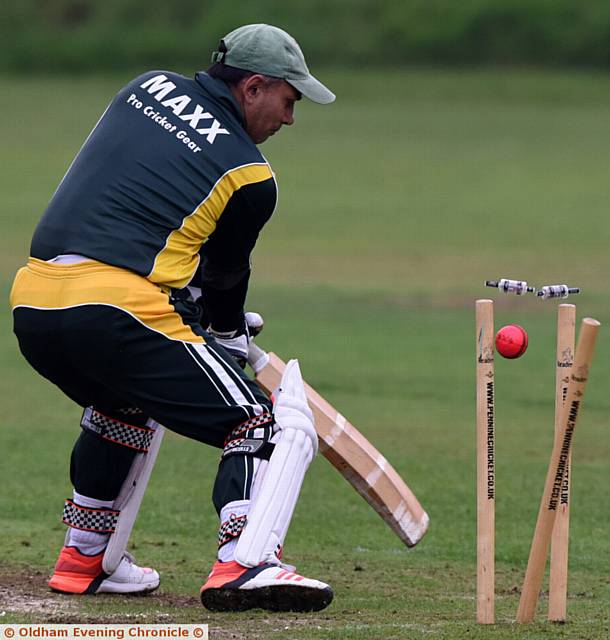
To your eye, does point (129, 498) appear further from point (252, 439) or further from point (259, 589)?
point (259, 589)

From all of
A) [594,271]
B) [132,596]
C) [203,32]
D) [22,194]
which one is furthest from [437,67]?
[132,596]

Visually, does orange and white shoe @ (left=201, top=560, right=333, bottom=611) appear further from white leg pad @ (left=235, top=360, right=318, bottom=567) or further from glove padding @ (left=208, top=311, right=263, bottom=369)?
glove padding @ (left=208, top=311, right=263, bottom=369)

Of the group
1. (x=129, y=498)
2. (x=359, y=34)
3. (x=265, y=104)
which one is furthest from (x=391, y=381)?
(x=359, y=34)

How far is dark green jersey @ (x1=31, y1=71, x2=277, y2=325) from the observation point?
15.9 ft

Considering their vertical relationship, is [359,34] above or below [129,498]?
above

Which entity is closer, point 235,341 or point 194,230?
point 194,230

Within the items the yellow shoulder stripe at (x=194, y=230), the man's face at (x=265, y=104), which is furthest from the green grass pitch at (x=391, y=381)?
the man's face at (x=265, y=104)

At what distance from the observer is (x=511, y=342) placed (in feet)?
15.2

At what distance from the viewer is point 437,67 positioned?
48.8 metres

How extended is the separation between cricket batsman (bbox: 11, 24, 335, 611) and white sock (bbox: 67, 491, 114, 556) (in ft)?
1.62

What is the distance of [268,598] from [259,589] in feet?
0.23

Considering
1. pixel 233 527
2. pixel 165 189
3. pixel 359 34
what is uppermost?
pixel 359 34

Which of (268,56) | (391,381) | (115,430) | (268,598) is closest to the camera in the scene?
(268,598)

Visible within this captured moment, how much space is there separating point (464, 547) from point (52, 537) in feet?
5.95
